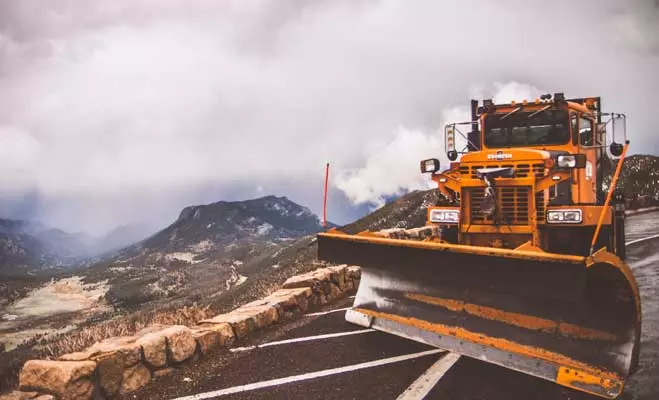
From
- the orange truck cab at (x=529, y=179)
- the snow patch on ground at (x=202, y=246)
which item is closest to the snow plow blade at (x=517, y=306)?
the orange truck cab at (x=529, y=179)

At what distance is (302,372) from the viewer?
541 centimetres

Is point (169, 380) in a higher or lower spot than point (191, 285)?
higher

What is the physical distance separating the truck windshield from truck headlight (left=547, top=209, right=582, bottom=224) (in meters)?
1.80

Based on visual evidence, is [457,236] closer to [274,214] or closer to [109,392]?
[109,392]

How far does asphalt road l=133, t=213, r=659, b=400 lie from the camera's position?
4.73m

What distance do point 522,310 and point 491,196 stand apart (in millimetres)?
2147

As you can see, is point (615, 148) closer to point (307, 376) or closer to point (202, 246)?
point (307, 376)

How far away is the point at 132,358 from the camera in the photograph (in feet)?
17.5

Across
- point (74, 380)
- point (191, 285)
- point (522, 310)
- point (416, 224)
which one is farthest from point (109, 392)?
point (191, 285)

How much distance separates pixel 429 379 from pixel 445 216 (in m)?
3.09

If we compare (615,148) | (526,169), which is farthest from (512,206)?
(615,148)

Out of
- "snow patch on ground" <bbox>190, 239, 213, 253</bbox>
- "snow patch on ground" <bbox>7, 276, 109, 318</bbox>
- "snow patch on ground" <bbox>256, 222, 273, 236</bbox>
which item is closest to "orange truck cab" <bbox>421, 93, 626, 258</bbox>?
"snow patch on ground" <bbox>7, 276, 109, 318</bbox>

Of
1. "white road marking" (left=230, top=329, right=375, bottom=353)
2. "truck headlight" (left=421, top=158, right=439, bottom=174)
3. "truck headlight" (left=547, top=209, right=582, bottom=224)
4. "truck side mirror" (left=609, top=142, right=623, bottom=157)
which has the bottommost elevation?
"white road marking" (left=230, top=329, right=375, bottom=353)

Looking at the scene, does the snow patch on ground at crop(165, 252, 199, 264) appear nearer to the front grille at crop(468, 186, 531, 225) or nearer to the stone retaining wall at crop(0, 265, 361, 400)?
the stone retaining wall at crop(0, 265, 361, 400)
